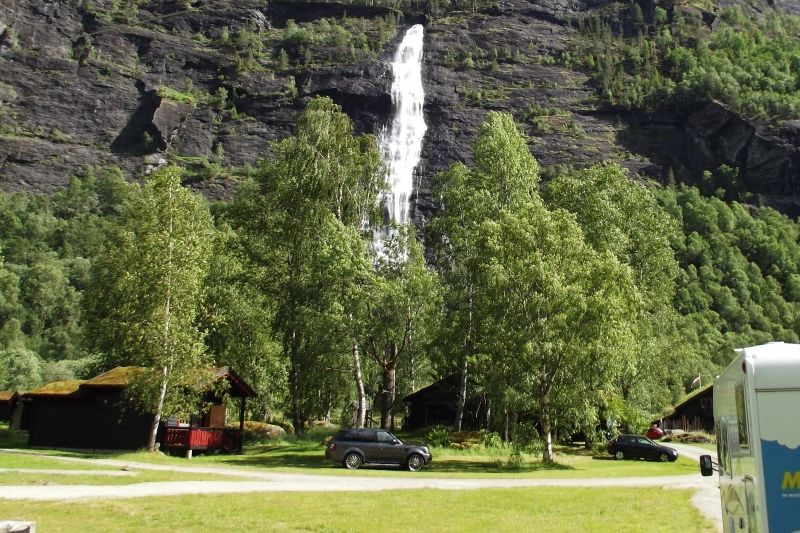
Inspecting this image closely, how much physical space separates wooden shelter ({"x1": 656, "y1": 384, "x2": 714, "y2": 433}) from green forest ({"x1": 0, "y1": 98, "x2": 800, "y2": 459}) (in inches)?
125

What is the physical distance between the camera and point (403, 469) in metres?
26.8

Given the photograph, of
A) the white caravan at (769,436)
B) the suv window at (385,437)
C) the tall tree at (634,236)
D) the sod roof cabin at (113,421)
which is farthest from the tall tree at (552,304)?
the white caravan at (769,436)

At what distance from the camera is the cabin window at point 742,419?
7785mm

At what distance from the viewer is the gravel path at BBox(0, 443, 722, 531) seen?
51.9 ft

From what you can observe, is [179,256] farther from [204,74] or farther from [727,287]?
[204,74]

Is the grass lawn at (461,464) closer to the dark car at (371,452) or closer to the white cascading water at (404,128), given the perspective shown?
the dark car at (371,452)

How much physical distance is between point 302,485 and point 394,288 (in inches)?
617

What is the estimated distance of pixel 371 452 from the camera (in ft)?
87.3

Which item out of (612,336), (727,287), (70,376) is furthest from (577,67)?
(612,336)

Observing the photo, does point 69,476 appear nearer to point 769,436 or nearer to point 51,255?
point 769,436

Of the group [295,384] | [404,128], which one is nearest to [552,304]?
[295,384]

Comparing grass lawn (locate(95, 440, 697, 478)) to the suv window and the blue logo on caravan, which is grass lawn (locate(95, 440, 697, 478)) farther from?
the blue logo on caravan

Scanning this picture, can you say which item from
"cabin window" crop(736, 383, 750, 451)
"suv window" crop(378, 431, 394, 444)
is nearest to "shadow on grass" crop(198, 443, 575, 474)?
"suv window" crop(378, 431, 394, 444)

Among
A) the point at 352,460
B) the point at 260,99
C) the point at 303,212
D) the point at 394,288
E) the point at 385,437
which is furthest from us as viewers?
the point at 260,99
